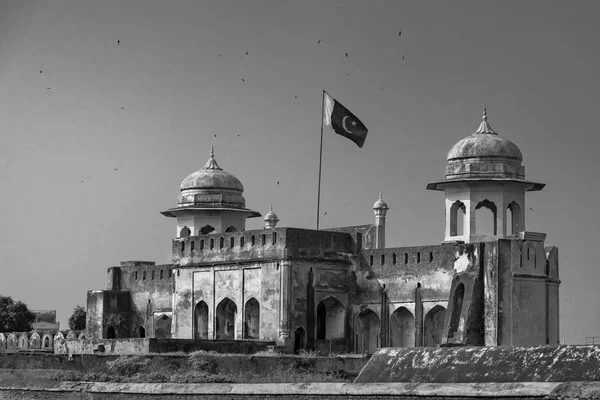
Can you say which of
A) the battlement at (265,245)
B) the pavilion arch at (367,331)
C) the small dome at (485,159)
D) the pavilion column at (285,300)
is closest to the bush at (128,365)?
the pavilion column at (285,300)

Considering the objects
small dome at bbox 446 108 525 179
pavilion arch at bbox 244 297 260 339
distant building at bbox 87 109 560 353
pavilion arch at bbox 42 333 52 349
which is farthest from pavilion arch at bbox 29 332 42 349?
small dome at bbox 446 108 525 179

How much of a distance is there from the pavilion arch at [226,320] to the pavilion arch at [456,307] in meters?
7.85

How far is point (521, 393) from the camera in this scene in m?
Result: 14.0

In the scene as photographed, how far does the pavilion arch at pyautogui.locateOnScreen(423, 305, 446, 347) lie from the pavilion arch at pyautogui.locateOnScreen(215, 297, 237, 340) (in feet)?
21.0

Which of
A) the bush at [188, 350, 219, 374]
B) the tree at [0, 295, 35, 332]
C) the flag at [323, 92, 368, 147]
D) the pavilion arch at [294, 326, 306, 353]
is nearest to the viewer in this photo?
the bush at [188, 350, 219, 374]

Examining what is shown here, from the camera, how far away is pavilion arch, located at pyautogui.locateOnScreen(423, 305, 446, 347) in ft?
112

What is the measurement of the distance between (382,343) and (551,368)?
68.0 ft

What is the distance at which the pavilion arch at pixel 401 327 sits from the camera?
3512 cm

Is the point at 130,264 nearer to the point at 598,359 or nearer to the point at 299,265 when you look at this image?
the point at 299,265

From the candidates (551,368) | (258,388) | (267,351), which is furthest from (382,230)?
(551,368)

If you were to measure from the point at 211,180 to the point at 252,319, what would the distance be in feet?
34.1

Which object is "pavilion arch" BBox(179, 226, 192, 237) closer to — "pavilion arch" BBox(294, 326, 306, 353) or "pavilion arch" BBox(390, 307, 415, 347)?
"pavilion arch" BBox(294, 326, 306, 353)

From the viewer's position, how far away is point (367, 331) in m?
36.4

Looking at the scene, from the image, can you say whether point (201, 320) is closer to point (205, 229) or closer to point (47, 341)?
point (205, 229)
